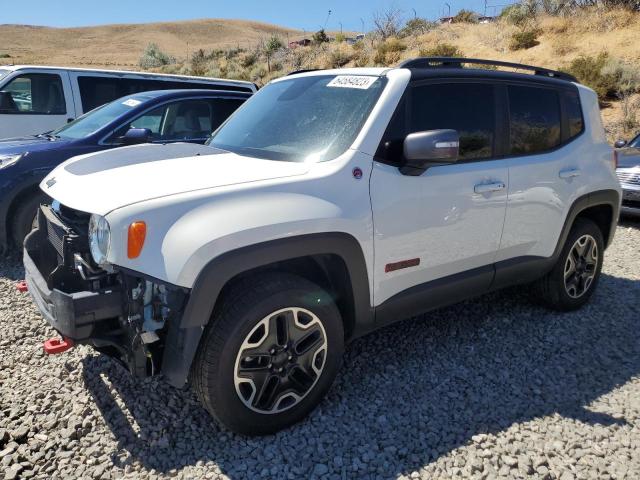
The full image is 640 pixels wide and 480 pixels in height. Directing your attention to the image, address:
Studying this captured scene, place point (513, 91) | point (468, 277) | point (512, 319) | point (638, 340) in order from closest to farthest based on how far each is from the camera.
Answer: point (468, 277) → point (513, 91) → point (638, 340) → point (512, 319)

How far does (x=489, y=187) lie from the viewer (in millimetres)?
3201

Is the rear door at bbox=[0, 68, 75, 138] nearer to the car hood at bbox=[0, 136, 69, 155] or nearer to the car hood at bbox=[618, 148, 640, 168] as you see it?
the car hood at bbox=[0, 136, 69, 155]

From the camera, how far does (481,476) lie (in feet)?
7.83

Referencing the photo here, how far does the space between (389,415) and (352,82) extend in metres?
1.96

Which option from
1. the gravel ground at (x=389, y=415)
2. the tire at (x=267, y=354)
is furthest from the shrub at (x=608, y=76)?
the tire at (x=267, y=354)

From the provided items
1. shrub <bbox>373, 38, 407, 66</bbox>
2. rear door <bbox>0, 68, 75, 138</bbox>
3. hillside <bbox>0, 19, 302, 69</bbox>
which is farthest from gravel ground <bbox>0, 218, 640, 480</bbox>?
hillside <bbox>0, 19, 302, 69</bbox>

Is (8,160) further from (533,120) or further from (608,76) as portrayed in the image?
(608,76)

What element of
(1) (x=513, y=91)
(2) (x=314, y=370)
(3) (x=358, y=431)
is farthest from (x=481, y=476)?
(1) (x=513, y=91)

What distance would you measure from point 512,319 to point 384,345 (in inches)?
46.5

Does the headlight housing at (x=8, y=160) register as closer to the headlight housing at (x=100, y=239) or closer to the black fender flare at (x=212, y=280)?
the headlight housing at (x=100, y=239)

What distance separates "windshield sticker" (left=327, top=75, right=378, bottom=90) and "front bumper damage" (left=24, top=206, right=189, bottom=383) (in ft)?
5.34

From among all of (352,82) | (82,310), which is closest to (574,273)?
(352,82)

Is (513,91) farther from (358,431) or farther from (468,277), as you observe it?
(358,431)

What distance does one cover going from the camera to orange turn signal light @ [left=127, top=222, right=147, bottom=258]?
215 centimetres
